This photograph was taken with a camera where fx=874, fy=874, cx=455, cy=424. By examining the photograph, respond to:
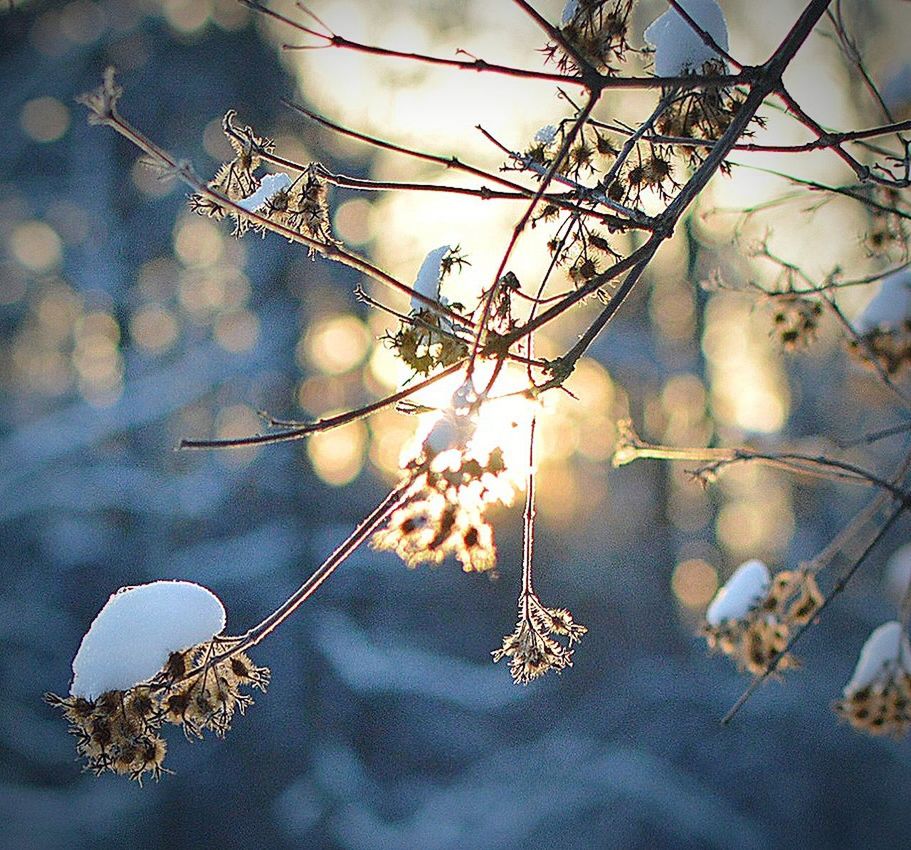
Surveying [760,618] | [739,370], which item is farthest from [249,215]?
[739,370]

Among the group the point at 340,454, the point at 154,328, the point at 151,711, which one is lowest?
the point at 151,711

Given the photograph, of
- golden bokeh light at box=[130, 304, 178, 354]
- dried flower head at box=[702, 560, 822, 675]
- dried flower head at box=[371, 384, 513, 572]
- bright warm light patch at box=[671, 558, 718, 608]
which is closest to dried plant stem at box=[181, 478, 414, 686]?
dried flower head at box=[371, 384, 513, 572]

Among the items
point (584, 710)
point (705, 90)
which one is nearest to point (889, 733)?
point (705, 90)

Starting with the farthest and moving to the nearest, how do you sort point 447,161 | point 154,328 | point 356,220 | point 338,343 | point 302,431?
point 338,343 < point 154,328 < point 356,220 < point 447,161 < point 302,431

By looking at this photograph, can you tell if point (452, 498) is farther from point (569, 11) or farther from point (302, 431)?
point (569, 11)

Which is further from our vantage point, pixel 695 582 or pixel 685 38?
pixel 695 582

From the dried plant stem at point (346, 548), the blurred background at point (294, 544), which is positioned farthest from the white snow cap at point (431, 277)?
the blurred background at point (294, 544)
